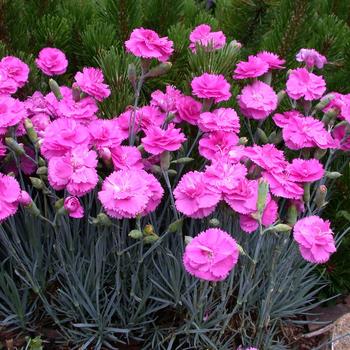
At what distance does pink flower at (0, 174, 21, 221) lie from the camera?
110 cm

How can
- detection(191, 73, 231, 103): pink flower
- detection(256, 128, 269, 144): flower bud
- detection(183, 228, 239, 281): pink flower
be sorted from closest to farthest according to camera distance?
detection(183, 228, 239, 281): pink flower
detection(191, 73, 231, 103): pink flower
detection(256, 128, 269, 144): flower bud

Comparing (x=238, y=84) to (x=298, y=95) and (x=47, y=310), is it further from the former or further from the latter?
(x=47, y=310)

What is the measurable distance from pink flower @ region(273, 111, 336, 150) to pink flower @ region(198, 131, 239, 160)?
0.41 feet

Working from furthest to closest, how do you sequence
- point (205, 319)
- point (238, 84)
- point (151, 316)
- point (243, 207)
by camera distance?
1. point (238, 84)
2. point (151, 316)
3. point (205, 319)
4. point (243, 207)

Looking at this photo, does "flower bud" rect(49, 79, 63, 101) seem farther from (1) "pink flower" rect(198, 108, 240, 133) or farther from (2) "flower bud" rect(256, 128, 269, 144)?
(2) "flower bud" rect(256, 128, 269, 144)

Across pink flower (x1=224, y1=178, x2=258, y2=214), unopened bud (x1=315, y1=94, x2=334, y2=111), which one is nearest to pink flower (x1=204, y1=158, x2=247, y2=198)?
pink flower (x1=224, y1=178, x2=258, y2=214)

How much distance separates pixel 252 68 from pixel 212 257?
1.68 feet

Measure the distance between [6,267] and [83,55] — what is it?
23.9 inches

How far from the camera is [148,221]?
136cm

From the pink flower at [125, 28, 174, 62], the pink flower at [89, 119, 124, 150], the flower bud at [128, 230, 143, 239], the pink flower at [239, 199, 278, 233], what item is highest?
the pink flower at [125, 28, 174, 62]

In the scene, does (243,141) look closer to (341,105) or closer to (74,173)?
(341,105)

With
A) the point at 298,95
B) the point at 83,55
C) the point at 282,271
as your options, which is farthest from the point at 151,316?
the point at 83,55

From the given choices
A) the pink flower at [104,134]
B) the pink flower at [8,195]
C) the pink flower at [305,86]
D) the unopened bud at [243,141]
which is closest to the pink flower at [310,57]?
the pink flower at [305,86]

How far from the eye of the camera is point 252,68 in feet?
4.42
